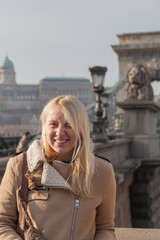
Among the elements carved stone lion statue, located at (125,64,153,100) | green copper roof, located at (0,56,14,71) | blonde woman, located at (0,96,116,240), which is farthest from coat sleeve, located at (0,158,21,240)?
green copper roof, located at (0,56,14,71)

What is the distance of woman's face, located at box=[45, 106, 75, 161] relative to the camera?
1769mm

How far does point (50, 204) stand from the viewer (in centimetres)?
168

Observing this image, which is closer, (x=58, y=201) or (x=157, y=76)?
(x=58, y=201)

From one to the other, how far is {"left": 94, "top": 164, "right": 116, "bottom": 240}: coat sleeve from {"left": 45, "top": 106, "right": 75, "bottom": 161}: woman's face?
0.63ft

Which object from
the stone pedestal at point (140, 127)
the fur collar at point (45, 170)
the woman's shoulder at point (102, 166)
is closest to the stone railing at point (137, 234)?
the woman's shoulder at point (102, 166)

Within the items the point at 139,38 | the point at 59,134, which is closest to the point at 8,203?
the point at 59,134

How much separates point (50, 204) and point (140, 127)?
7208 mm

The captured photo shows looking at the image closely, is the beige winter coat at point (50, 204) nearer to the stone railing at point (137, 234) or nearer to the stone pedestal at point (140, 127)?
the stone railing at point (137, 234)

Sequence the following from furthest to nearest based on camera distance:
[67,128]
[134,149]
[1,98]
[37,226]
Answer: [1,98], [134,149], [67,128], [37,226]

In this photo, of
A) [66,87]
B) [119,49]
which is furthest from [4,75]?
[119,49]

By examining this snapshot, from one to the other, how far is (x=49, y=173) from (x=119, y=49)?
119 ft

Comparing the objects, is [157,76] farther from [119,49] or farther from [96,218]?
[119,49]

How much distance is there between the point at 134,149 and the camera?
861 centimetres

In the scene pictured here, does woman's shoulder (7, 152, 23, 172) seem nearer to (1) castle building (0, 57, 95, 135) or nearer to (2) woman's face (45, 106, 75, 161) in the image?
(2) woman's face (45, 106, 75, 161)
